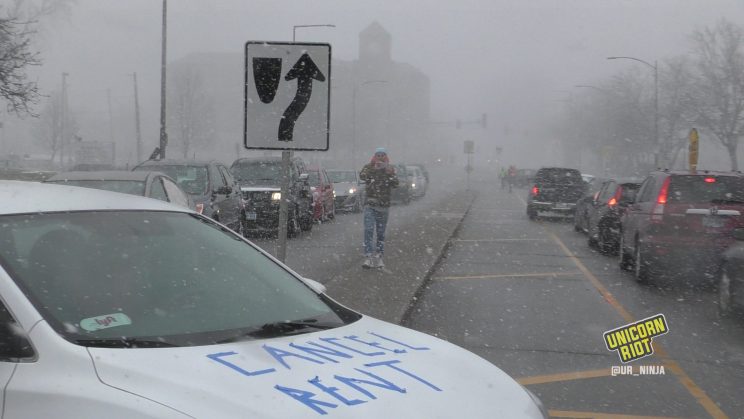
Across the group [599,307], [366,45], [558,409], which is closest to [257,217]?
[599,307]

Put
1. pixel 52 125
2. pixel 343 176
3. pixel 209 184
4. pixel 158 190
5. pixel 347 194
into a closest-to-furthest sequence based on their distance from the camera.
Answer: pixel 158 190 → pixel 209 184 → pixel 347 194 → pixel 343 176 → pixel 52 125

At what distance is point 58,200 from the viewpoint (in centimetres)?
320

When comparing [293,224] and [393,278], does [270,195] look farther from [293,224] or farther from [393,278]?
[393,278]

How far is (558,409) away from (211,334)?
306cm

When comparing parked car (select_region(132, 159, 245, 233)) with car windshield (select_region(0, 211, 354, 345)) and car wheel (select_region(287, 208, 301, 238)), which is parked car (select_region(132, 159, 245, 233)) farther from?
car windshield (select_region(0, 211, 354, 345))

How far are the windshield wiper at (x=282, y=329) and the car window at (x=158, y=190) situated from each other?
24.6ft

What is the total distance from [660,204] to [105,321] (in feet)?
29.2

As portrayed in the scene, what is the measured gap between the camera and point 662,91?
54750 mm

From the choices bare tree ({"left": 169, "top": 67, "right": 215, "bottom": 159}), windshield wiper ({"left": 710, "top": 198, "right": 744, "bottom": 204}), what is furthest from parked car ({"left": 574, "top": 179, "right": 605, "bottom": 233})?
bare tree ({"left": 169, "top": 67, "right": 215, "bottom": 159})

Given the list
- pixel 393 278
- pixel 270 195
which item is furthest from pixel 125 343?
pixel 270 195

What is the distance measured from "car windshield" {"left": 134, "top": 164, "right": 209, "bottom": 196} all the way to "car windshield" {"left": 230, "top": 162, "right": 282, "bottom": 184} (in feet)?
11.5

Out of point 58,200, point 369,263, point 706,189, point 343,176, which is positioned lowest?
point 369,263

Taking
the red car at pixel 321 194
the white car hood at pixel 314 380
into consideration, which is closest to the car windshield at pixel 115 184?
the white car hood at pixel 314 380

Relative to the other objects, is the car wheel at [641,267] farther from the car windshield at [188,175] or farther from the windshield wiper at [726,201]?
the car windshield at [188,175]
